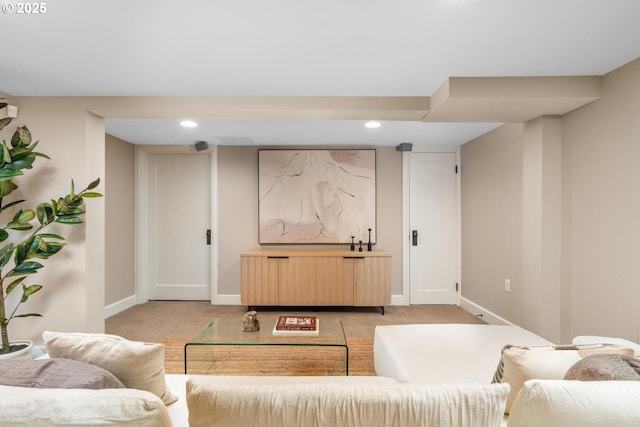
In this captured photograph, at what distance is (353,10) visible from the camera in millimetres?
1540

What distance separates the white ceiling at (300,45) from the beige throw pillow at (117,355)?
59.0 inches

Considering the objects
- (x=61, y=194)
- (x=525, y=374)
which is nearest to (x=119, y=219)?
(x=61, y=194)

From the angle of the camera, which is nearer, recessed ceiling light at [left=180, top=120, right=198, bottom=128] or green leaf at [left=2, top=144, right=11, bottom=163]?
green leaf at [left=2, top=144, right=11, bottom=163]

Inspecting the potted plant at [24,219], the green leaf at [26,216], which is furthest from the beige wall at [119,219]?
the green leaf at [26,216]

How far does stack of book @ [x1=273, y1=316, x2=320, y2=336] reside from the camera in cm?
231

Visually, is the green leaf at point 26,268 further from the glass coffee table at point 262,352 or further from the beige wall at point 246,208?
the beige wall at point 246,208

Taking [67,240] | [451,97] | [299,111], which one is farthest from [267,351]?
[451,97]

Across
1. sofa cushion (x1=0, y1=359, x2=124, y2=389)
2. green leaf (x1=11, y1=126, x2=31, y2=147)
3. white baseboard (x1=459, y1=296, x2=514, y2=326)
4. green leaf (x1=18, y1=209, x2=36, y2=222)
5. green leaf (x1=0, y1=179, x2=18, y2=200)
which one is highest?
green leaf (x1=11, y1=126, x2=31, y2=147)

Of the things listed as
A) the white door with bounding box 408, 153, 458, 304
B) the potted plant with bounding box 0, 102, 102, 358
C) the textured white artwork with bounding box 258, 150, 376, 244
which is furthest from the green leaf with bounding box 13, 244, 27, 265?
the white door with bounding box 408, 153, 458, 304

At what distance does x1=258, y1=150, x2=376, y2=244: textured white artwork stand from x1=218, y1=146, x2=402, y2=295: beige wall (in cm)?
13

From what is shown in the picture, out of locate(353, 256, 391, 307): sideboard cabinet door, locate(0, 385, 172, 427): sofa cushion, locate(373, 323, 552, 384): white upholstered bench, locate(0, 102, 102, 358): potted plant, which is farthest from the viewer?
locate(353, 256, 391, 307): sideboard cabinet door

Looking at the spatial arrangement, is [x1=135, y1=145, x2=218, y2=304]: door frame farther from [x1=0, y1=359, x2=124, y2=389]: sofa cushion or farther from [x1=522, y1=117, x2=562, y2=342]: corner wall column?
[x1=522, y1=117, x2=562, y2=342]: corner wall column

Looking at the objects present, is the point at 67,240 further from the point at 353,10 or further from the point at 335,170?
the point at 335,170

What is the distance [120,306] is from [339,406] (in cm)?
419
